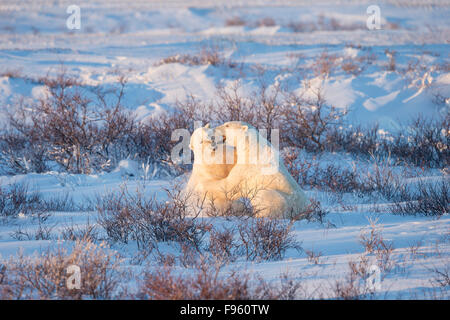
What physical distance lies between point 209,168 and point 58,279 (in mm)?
2185

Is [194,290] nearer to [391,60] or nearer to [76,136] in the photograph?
[76,136]

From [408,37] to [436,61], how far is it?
19.5 ft

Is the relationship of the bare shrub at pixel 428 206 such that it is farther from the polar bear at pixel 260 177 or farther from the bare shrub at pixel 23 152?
the bare shrub at pixel 23 152

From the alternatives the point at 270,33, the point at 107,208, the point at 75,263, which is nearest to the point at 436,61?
the point at 270,33

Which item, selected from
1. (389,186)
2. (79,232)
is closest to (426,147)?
(389,186)

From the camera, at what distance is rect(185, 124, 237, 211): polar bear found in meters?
4.50

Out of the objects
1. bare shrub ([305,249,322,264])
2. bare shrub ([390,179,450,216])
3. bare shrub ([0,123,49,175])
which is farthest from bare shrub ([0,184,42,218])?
bare shrub ([390,179,450,216])

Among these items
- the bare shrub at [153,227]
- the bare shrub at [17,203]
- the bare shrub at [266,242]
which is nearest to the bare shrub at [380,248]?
the bare shrub at [266,242]

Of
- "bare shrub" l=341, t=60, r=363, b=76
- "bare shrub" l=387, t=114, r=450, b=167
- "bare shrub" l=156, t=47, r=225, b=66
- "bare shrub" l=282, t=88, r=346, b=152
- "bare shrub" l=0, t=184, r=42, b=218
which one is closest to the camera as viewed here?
"bare shrub" l=0, t=184, r=42, b=218

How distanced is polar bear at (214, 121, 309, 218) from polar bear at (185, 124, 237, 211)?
0.36 feet

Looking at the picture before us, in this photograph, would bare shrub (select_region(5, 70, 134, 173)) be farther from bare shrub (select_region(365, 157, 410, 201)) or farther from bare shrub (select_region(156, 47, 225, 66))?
bare shrub (select_region(156, 47, 225, 66))

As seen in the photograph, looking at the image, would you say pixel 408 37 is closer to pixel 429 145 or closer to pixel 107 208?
pixel 429 145

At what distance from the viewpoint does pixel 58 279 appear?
2.72 metres

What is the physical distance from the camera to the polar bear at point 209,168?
4.50 meters
